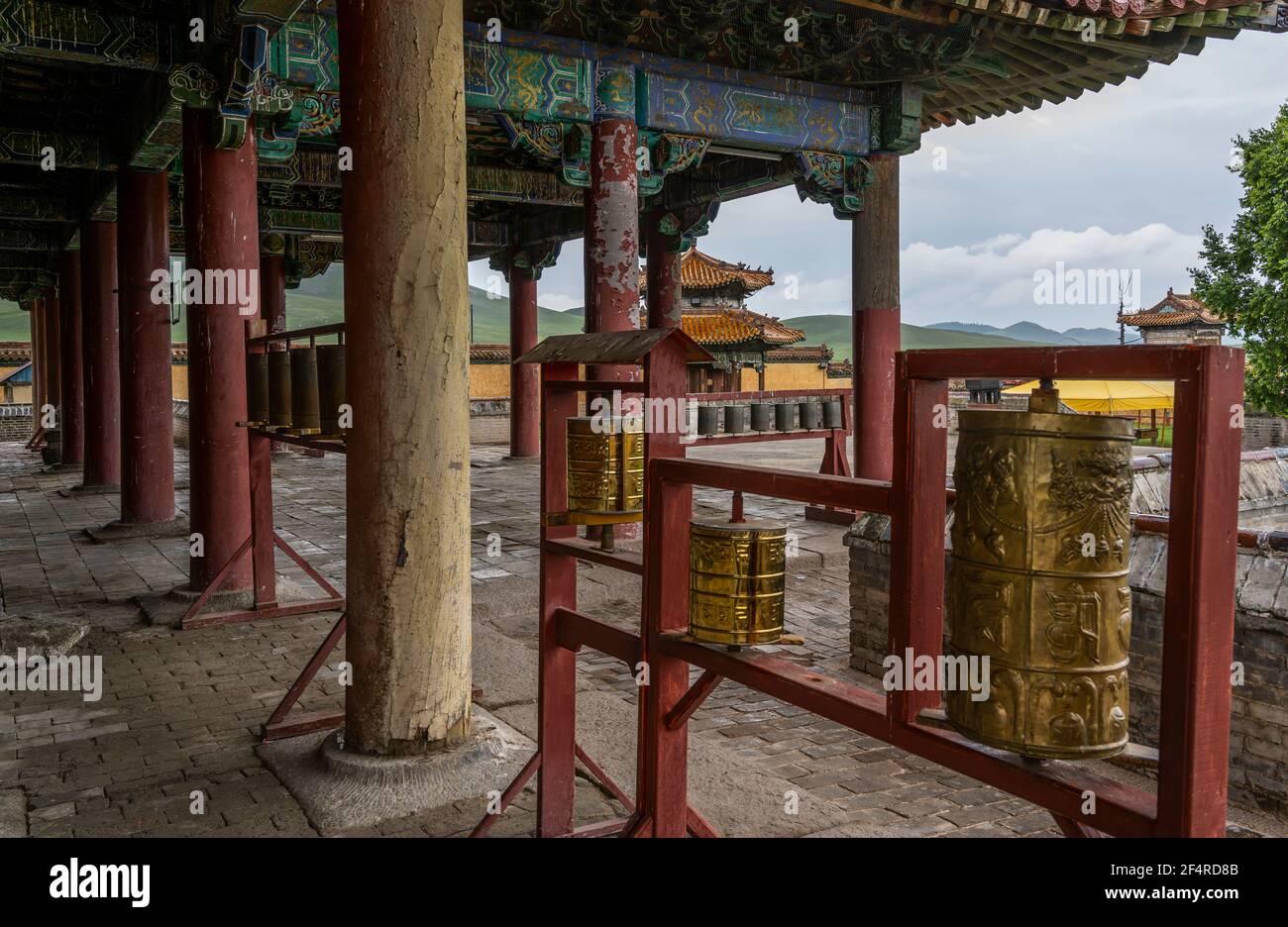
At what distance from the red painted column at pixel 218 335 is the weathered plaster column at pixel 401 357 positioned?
343cm

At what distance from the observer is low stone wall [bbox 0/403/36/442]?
2688 centimetres

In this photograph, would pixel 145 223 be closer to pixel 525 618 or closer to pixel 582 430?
pixel 525 618

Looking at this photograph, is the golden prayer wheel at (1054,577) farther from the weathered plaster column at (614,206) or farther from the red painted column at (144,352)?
the red painted column at (144,352)

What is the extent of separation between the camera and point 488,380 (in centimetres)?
3288

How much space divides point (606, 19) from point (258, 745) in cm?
668

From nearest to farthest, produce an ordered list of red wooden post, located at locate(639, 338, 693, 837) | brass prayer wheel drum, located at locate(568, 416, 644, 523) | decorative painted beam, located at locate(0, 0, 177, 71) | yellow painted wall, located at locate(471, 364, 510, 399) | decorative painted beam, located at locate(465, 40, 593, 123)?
red wooden post, located at locate(639, 338, 693, 837)
brass prayer wheel drum, located at locate(568, 416, 644, 523)
decorative painted beam, located at locate(0, 0, 177, 71)
decorative painted beam, located at locate(465, 40, 593, 123)
yellow painted wall, located at locate(471, 364, 510, 399)

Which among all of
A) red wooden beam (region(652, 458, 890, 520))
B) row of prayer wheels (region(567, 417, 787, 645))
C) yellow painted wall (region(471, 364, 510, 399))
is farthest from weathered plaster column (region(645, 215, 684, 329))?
yellow painted wall (region(471, 364, 510, 399))

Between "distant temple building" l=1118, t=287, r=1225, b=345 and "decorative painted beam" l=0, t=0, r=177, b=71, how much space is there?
134ft

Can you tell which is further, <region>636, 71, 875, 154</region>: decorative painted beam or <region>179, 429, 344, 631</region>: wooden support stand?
<region>636, 71, 875, 154</region>: decorative painted beam

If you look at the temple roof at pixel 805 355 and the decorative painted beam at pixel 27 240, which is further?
the temple roof at pixel 805 355

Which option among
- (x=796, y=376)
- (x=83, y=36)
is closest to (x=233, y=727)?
(x=83, y=36)

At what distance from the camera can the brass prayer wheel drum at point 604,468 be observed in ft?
11.4

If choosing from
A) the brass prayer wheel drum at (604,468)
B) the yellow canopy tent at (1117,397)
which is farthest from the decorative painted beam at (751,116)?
the yellow canopy tent at (1117,397)

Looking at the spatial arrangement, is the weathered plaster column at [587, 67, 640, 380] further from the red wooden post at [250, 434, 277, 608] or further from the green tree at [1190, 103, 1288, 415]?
the green tree at [1190, 103, 1288, 415]
